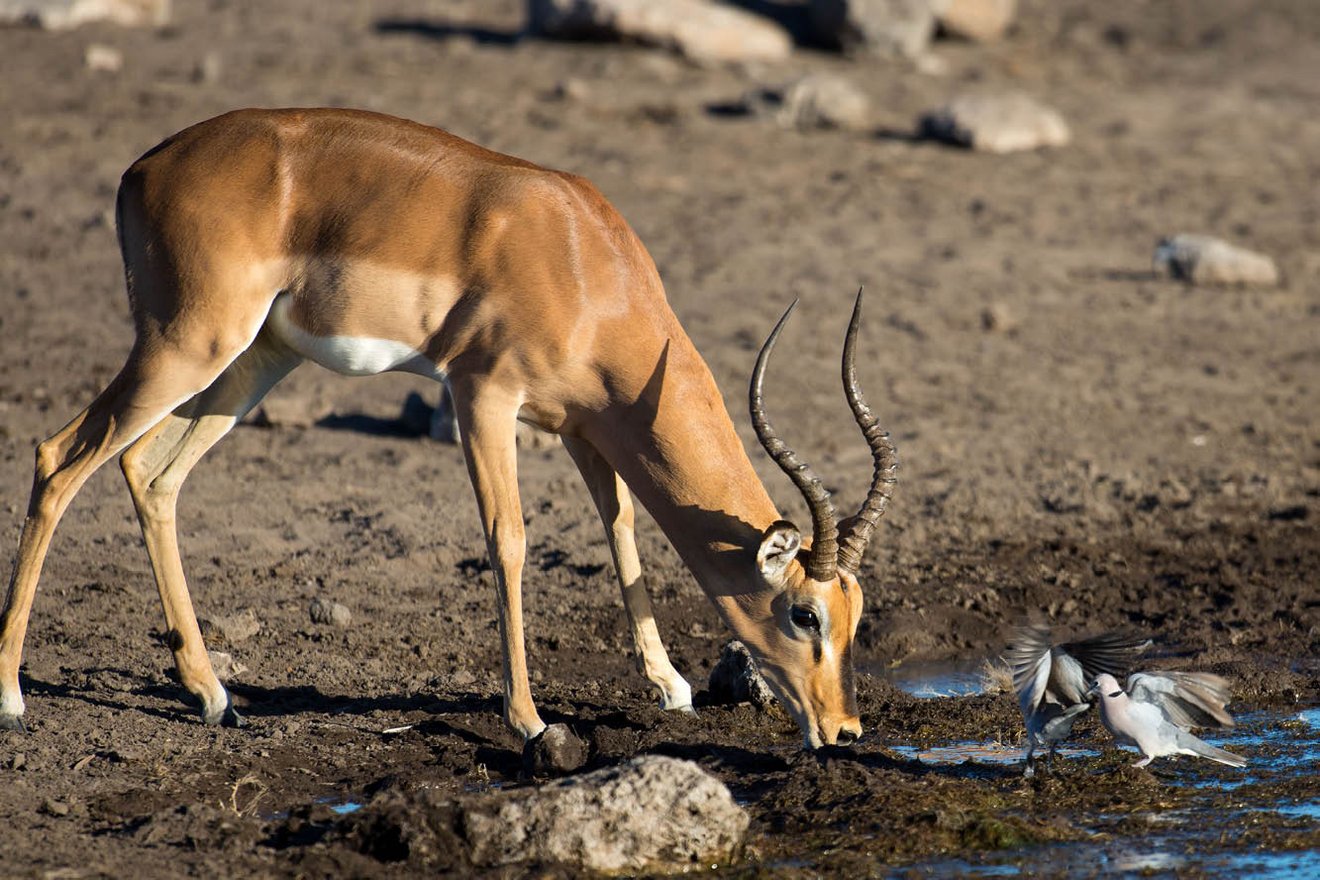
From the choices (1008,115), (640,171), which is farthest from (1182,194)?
(640,171)

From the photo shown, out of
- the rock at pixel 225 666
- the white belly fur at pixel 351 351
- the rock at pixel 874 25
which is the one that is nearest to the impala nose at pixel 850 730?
the white belly fur at pixel 351 351

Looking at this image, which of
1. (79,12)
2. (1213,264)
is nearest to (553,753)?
(1213,264)

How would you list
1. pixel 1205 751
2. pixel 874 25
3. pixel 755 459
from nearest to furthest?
pixel 1205 751
pixel 755 459
pixel 874 25

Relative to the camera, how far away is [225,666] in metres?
7.59

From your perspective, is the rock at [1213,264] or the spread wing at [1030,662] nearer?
the spread wing at [1030,662]

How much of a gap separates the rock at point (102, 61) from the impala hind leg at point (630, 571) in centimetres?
1171

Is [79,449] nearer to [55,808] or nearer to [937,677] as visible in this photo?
[55,808]

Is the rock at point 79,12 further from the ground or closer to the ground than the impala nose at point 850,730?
closer to the ground

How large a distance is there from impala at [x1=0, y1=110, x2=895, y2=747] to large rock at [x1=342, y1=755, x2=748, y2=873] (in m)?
0.90

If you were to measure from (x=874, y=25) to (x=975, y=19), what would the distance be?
1.79 meters

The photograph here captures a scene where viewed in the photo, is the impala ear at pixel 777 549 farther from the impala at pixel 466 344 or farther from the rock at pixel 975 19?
the rock at pixel 975 19

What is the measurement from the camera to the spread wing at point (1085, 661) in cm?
618

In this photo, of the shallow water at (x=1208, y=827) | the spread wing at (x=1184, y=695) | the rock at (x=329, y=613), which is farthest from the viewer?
the rock at (x=329, y=613)

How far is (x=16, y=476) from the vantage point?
31.8 feet
